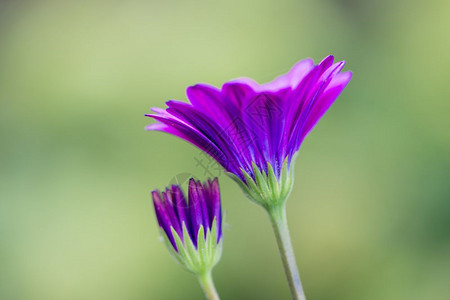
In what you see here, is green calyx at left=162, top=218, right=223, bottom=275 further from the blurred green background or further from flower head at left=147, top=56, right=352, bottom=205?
the blurred green background

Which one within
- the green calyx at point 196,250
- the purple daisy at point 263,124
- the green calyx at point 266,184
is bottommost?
the green calyx at point 196,250

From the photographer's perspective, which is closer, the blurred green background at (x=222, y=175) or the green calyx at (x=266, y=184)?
the green calyx at (x=266, y=184)

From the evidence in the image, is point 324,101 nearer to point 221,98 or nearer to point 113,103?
point 221,98

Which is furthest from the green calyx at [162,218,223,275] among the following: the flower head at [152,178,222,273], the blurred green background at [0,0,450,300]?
the blurred green background at [0,0,450,300]

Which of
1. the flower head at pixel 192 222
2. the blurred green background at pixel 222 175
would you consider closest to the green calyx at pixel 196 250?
the flower head at pixel 192 222

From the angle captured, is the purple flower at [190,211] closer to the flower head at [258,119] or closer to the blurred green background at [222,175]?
the flower head at [258,119]
